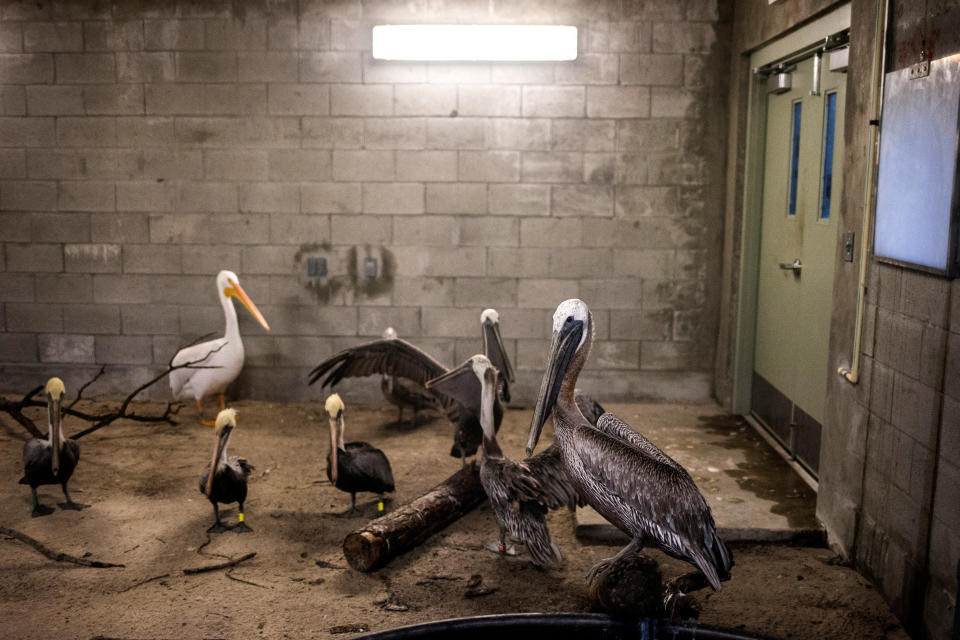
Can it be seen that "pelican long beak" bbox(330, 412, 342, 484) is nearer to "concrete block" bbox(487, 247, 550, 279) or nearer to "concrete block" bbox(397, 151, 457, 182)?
"concrete block" bbox(487, 247, 550, 279)

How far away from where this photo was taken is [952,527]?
2936 mm

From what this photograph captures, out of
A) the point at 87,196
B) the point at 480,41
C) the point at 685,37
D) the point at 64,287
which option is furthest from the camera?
the point at 64,287

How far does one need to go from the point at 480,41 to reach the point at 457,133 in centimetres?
67

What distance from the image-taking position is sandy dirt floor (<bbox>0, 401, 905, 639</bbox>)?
340cm

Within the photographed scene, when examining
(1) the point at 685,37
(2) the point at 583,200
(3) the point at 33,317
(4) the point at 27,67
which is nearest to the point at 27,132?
(4) the point at 27,67

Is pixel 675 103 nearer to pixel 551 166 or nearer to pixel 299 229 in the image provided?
pixel 551 166

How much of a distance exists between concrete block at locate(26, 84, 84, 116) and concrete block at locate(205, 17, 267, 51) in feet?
3.57

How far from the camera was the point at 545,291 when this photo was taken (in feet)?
21.2

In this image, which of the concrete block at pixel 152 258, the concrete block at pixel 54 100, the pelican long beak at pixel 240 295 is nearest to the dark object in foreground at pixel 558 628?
the pelican long beak at pixel 240 295

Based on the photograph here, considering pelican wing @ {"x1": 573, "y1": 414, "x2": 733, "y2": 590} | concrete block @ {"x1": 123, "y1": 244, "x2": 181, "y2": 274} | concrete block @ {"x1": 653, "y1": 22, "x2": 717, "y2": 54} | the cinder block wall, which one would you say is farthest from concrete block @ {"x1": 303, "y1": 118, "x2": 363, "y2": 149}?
pelican wing @ {"x1": 573, "y1": 414, "x2": 733, "y2": 590}

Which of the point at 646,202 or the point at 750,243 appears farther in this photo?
the point at 646,202

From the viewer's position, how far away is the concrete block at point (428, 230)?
6445 millimetres

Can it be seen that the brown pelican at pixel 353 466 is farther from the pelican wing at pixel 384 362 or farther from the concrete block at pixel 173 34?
the concrete block at pixel 173 34

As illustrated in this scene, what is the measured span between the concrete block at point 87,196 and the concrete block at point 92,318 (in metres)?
0.76
